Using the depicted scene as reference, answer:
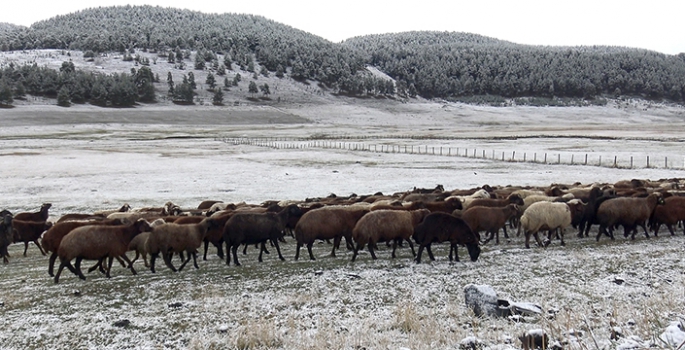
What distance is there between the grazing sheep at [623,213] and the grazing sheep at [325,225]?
7.87m

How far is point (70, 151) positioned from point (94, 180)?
2531cm

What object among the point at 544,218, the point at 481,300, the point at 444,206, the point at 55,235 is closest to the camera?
the point at 481,300

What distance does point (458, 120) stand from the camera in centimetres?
14538

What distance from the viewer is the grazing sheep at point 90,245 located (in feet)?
39.0

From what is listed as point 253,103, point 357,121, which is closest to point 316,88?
point 253,103

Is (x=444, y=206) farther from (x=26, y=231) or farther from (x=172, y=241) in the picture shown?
(x=26, y=231)

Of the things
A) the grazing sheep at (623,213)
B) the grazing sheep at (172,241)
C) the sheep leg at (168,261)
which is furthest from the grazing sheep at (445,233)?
the sheep leg at (168,261)

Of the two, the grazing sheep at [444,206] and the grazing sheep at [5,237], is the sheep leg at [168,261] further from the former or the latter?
the grazing sheep at [444,206]

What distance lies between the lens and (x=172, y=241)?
43.8ft

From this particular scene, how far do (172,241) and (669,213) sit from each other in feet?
51.0

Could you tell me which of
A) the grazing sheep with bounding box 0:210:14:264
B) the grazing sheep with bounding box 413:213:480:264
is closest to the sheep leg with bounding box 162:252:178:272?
the grazing sheep with bounding box 0:210:14:264

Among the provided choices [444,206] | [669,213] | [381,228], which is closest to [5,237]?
[381,228]

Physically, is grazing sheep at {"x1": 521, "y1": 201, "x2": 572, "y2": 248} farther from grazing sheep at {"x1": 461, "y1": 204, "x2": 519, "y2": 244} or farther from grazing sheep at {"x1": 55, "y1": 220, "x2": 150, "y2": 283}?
grazing sheep at {"x1": 55, "y1": 220, "x2": 150, "y2": 283}

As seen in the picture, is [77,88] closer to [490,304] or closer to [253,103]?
[253,103]
